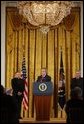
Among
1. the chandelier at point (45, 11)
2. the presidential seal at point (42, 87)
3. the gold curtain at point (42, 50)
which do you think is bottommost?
the presidential seal at point (42, 87)

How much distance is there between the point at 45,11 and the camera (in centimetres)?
1075

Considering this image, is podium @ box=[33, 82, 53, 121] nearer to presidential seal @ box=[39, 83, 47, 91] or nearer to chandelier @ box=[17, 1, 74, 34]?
presidential seal @ box=[39, 83, 47, 91]

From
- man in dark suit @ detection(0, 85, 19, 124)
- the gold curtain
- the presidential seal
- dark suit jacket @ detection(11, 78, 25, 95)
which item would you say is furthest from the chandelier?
man in dark suit @ detection(0, 85, 19, 124)

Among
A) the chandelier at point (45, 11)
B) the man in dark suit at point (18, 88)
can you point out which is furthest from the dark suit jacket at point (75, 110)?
the man in dark suit at point (18, 88)

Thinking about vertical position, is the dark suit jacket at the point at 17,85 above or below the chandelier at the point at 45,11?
below

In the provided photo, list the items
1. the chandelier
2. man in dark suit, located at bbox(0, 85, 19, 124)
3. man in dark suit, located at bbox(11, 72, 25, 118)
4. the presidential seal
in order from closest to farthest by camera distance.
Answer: man in dark suit, located at bbox(0, 85, 19, 124)
the chandelier
the presidential seal
man in dark suit, located at bbox(11, 72, 25, 118)

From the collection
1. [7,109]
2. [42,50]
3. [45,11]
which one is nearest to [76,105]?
[7,109]

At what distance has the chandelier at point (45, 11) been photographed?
10750 millimetres

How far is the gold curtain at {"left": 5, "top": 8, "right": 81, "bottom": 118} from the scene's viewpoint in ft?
44.1

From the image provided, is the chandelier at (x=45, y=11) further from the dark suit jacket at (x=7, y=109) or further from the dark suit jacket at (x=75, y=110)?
the dark suit jacket at (x=75, y=110)

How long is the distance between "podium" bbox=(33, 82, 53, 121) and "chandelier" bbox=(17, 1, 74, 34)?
1.67m

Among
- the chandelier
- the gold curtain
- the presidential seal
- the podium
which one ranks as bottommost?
the podium

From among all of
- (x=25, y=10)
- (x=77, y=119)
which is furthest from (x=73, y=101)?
(x=25, y=10)

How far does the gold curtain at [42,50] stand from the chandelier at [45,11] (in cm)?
237
